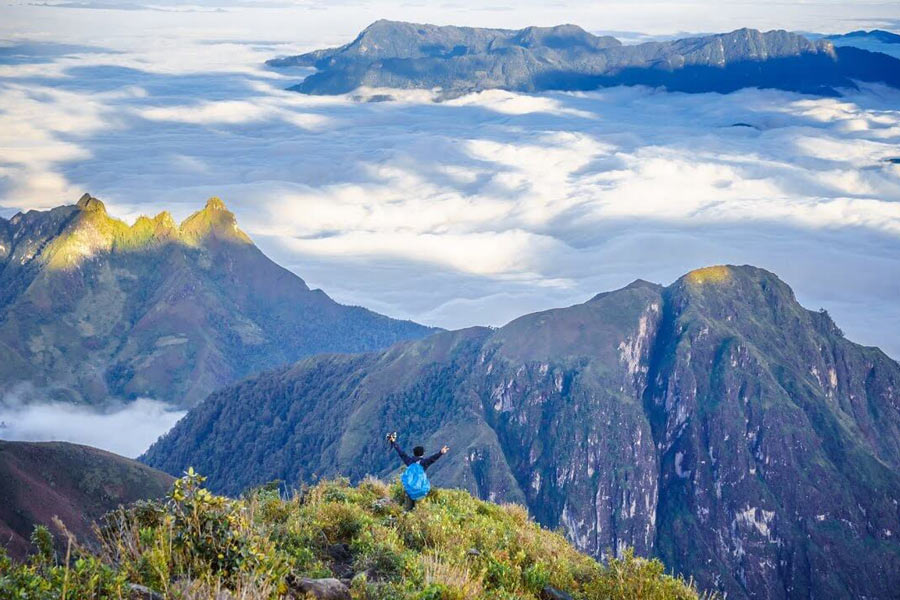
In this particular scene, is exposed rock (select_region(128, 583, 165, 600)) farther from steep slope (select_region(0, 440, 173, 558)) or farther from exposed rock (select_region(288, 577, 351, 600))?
steep slope (select_region(0, 440, 173, 558))

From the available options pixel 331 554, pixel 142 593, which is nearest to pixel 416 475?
pixel 331 554

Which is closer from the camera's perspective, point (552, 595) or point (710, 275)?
point (552, 595)

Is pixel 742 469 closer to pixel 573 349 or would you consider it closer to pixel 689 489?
pixel 689 489

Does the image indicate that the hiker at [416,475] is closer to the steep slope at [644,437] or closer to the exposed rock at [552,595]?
the exposed rock at [552,595]

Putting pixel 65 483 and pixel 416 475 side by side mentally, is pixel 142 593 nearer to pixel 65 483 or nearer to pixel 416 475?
pixel 416 475

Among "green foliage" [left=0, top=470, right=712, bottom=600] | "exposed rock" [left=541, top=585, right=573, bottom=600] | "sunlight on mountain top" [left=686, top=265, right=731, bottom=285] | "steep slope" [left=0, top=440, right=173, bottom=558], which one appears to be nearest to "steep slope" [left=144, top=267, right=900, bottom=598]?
"sunlight on mountain top" [left=686, top=265, right=731, bottom=285]

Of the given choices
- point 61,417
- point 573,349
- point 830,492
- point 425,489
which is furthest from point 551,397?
point 425,489
